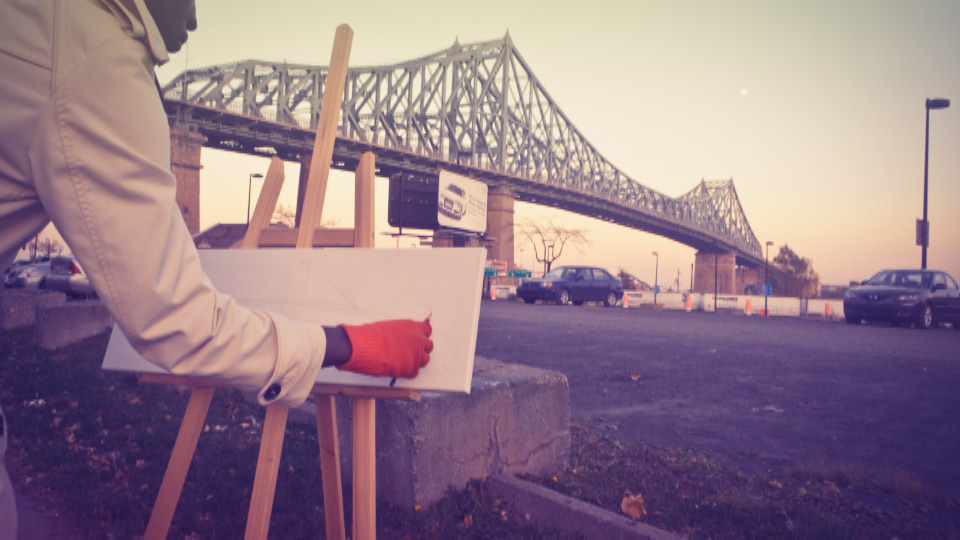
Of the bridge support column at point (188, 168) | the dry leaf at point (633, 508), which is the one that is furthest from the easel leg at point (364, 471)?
the bridge support column at point (188, 168)

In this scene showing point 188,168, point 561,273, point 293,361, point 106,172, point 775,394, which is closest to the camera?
point 106,172

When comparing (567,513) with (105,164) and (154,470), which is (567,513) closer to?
(105,164)

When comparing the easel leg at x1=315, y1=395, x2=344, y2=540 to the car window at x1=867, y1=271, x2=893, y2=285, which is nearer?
the easel leg at x1=315, y1=395, x2=344, y2=540

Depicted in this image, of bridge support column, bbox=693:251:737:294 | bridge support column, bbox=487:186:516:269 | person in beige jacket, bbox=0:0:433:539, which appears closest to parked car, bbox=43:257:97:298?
person in beige jacket, bbox=0:0:433:539

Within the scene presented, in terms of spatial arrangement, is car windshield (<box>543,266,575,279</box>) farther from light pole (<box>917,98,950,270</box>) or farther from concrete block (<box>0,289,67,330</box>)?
concrete block (<box>0,289,67,330</box>)

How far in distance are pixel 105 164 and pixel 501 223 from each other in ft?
147

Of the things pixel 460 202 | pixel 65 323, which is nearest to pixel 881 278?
pixel 460 202

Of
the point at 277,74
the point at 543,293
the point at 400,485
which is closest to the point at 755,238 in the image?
the point at 277,74

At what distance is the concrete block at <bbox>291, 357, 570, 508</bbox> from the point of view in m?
2.56

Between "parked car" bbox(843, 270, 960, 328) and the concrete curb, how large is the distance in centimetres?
1377

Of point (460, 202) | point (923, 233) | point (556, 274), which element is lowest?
point (556, 274)

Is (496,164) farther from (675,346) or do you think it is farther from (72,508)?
(72,508)

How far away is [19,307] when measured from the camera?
352 inches

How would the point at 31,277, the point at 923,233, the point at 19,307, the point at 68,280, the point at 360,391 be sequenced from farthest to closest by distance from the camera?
the point at 31,277 < the point at 923,233 < the point at 68,280 < the point at 19,307 < the point at 360,391
